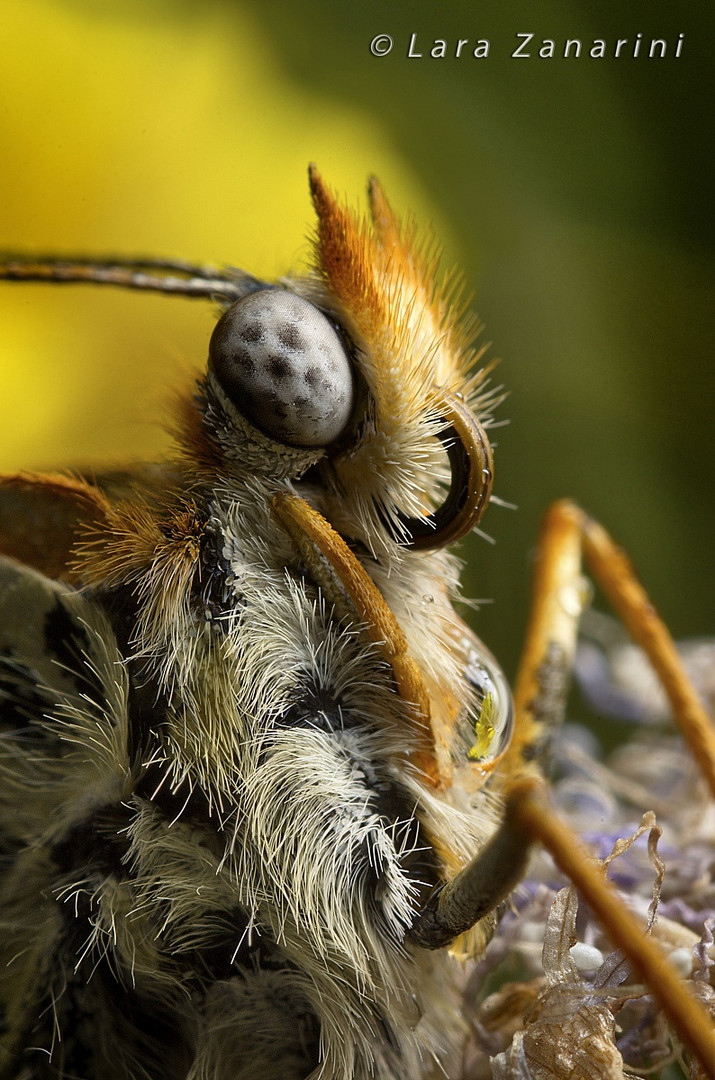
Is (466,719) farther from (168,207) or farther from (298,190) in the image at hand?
(168,207)

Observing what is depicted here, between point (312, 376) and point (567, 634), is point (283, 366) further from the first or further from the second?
point (567, 634)

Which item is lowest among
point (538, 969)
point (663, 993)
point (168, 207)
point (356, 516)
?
point (538, 969)

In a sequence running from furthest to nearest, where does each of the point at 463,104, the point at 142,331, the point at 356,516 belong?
the point at 463,104 < the point at 142,331 < the point at 356,516

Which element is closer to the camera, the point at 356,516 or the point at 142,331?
the point at 356,516

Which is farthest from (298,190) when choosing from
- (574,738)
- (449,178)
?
(574,738)

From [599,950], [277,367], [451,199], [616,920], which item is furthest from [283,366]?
[451,199]
